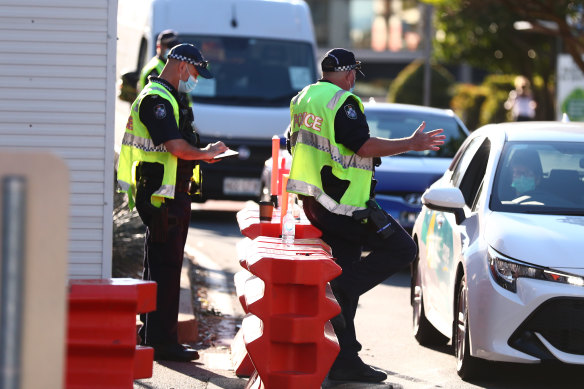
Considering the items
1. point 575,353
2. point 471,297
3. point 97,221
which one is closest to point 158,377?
point 97,221

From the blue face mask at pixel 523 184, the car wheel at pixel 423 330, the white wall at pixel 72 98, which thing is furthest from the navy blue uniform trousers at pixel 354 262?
the car wheel at pixel 423 330

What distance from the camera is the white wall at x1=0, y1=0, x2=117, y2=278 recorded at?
250 inches

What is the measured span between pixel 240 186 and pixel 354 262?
329 inches

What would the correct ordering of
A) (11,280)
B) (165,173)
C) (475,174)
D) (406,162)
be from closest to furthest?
(11,280) < (165,173) < (475,174) < (406,162)

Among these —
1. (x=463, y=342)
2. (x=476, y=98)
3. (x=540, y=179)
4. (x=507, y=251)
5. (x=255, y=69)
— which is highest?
(x=476, y=98)

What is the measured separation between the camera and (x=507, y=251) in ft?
22.3

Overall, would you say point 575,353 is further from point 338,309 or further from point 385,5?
point 385,5

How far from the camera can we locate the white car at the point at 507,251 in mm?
6637

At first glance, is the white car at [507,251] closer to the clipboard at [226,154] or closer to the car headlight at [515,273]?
the car headlight at [515,273]

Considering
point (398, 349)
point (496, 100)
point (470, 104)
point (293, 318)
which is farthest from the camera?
point (470, 104)

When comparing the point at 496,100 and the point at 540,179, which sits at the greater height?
the point at 496,100

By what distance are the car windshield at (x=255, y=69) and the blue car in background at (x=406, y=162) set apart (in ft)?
5.49

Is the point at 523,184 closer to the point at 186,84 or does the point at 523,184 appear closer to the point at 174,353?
the point at 186,84

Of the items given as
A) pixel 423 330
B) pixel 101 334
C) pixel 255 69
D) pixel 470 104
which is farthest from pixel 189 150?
pixel 470 104
